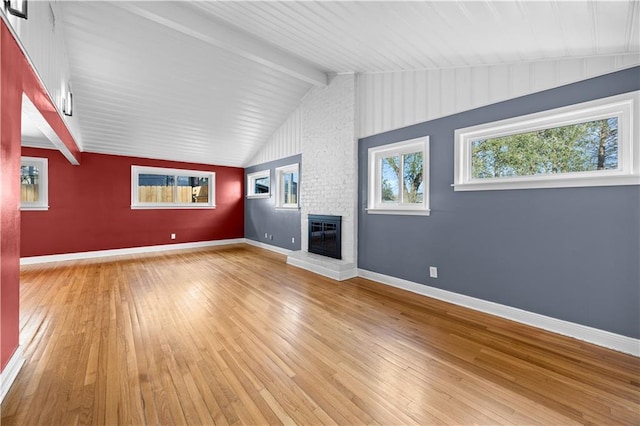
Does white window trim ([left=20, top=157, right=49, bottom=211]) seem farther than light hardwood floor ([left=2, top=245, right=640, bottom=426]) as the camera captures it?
Yes

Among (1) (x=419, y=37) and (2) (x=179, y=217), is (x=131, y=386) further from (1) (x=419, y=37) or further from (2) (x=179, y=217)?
(2) (x=179, y=217)

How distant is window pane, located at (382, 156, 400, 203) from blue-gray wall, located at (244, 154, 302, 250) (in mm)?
2369

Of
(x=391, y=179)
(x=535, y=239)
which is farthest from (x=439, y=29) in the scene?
(x=535, y=239)

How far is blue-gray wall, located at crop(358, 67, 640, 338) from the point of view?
224 centimetres

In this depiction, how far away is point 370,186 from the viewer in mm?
4398

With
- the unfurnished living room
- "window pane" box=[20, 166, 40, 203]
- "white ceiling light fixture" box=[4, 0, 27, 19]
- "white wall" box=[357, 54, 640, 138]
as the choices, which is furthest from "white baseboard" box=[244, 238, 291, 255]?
"white ceiling light fixture" box=[4, 0, 27, 19]

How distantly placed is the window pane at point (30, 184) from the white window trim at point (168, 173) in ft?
5.23

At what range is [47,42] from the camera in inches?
102

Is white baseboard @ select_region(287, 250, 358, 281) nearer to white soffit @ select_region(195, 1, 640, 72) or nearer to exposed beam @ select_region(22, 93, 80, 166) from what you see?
white soffit @ select_region(195, 1, 640, 72)

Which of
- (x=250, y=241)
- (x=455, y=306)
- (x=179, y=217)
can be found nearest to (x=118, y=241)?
(x=179, y=217)

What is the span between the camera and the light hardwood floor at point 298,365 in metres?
1.56

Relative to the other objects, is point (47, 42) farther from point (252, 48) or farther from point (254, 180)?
point (254, 180)

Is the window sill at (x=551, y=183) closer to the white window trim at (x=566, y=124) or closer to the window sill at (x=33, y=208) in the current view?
the white window trim at (x=566, y=124)

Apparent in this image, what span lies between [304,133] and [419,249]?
11.2 ft
